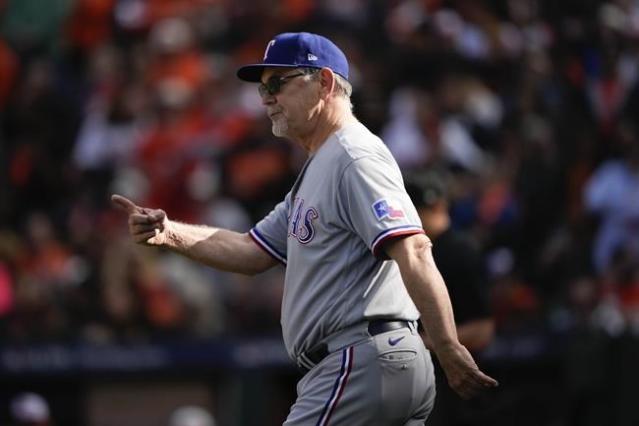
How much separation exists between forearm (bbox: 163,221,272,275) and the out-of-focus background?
2.14m

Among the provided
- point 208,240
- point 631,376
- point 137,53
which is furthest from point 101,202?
point 208,240

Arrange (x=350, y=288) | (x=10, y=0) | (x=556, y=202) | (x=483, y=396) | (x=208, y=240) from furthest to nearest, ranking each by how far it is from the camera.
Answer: (x=10, y=0), (x=556, y=202), (x=483, y=396), (x=208, y=240), (x=350, y=288)

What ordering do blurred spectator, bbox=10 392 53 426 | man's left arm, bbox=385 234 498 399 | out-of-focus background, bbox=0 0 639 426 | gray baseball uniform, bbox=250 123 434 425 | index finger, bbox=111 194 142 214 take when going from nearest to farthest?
man's left arm, bbox=385 234 498 399
gray baseball uniform, bbox=250 123 434 425
index finger, bbox=111 194 142 214
blurred spectator, bbox=10 392 53 426
out-of-focus background, bbox=0 0 639 426

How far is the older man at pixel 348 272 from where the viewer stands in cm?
443

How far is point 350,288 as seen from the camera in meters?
4.65

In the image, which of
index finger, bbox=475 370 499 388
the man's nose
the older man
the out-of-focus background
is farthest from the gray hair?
the out-of-focus background

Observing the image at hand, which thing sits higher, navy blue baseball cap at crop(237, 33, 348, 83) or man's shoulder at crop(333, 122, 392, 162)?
navy blue baseball cap at crop(237, 33, 348, 83)

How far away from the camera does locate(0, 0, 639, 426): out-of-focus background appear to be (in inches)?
375

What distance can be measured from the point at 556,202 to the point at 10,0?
22.8 ft

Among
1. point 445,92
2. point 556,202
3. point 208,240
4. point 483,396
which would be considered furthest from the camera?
point 445,92

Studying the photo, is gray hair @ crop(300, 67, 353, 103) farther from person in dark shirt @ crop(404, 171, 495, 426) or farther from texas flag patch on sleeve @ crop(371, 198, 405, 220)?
person in dark shirt @ crop(404, 171, 495, 426)

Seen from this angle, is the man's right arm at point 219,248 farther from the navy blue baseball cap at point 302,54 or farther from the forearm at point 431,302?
the forearm at point 431,302

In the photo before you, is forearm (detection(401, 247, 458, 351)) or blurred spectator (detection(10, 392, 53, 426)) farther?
blurred spectator (detection(10, 392, 53, 426))

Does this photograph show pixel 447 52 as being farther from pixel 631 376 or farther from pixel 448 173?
pixel 631 376
